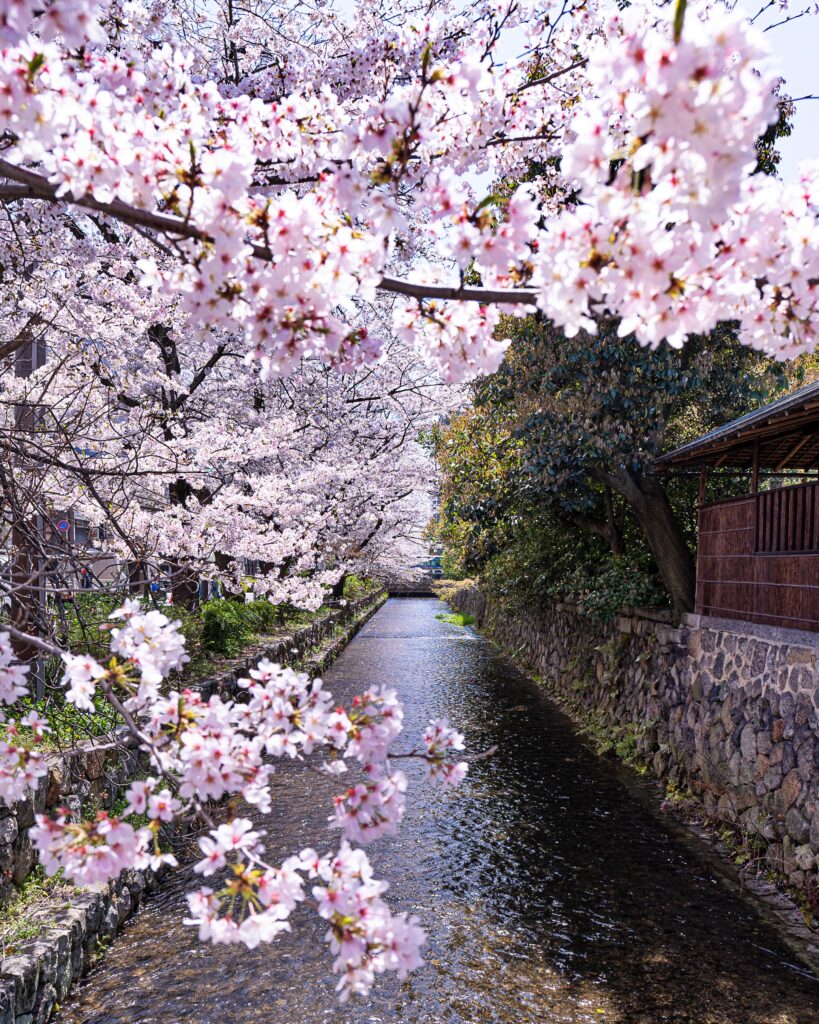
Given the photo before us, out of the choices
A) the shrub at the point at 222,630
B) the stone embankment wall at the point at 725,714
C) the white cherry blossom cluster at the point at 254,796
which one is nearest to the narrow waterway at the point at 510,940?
the stone embankment wall at the point at 725,714

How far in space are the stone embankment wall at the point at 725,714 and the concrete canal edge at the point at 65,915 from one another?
178 inches

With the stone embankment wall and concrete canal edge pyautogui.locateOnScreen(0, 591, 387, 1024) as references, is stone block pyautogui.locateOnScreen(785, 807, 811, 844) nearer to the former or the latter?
the stone embankment wall

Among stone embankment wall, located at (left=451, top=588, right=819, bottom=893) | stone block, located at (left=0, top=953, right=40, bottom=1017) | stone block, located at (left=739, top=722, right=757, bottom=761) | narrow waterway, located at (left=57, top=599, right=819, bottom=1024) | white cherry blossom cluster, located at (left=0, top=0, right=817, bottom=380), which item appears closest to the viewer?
white cherry blossom cluster, located at (left=0, top=0, right=817, bottom=380)

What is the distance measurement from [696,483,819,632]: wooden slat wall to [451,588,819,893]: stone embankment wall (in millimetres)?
197

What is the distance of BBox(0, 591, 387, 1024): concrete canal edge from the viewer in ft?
12.1

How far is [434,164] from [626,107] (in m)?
2.22

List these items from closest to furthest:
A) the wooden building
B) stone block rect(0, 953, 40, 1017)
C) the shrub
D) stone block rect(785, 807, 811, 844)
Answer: stone block rect(0, 953, 40, 1017) → stone block rect(785, 807, 811, 844) → the wooden building → the shrub

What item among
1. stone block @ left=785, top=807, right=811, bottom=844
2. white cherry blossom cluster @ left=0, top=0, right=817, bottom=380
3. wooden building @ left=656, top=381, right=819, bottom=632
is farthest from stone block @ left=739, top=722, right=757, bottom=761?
white cherry blossom cluster @ left=0, top=0, right=817, bottom=380

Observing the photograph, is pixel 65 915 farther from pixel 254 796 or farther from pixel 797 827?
pixel 797 827

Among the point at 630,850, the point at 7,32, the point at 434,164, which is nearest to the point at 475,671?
the point at 630,850

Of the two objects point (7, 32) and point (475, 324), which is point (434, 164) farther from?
point (7, 32)

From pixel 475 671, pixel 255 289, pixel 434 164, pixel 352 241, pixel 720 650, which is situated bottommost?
pixel 475 671

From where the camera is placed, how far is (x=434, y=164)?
12.3ft

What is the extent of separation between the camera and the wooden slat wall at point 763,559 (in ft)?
20.7
